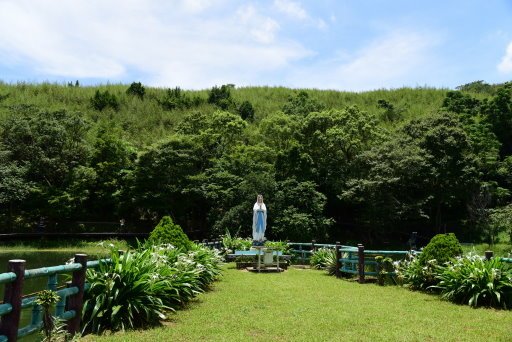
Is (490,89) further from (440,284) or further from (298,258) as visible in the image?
(440,284)

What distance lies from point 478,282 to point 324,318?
330cm

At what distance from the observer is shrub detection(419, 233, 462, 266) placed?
31.7 feet

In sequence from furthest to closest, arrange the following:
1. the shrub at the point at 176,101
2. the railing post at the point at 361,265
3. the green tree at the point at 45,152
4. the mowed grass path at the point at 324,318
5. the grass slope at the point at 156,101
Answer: the shrub at the point at 176,101 < the grass slope at the point at 156,101 < the green tree at the point at 45,152 < the railing post at the point at 361,265 < the mowed grass path at the point at 324,318

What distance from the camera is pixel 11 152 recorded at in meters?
29.6

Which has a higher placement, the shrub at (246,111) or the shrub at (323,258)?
the shrub at (246,111)

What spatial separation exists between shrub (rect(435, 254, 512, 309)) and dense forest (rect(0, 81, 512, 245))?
14.9 metres

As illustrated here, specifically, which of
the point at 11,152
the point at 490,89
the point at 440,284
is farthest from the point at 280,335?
the point at 490,89

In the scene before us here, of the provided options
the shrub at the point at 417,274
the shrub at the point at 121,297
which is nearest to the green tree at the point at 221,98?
the shrub at the point at 417,274

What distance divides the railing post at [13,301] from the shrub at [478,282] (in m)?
7.31

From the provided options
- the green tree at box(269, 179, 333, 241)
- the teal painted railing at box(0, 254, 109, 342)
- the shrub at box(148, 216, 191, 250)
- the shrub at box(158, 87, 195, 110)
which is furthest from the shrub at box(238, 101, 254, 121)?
the teal painted railing at box(0, 254, 109, 342)

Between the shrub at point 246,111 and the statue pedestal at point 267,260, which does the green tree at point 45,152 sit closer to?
the shrub at point 246,111

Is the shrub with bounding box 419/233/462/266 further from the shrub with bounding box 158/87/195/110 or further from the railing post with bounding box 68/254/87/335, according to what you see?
the shrub with bounding box 158/87/195/110

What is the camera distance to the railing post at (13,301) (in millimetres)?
4105

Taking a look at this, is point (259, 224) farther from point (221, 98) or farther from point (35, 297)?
point (221, 98)
